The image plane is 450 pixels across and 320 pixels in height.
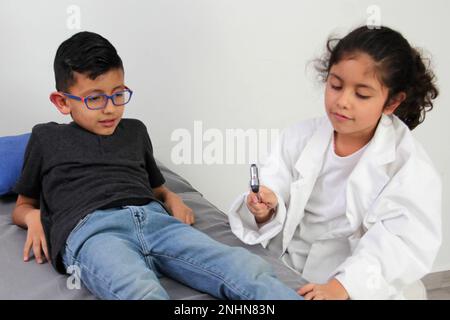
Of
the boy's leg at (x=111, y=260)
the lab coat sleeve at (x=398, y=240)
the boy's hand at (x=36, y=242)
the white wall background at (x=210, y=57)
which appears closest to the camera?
the boy's leg at (x=111, y=260)

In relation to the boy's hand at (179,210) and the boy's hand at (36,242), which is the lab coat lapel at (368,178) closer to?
the boy's hand at (179,210)

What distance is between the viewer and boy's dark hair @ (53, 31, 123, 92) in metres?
1.26

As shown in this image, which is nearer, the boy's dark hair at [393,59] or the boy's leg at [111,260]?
the boy's leg at [111,260]

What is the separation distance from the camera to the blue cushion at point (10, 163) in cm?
152

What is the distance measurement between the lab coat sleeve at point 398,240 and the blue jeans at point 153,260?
0.19 m

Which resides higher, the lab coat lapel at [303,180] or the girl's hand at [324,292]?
the lab coat lapel at [303,180]

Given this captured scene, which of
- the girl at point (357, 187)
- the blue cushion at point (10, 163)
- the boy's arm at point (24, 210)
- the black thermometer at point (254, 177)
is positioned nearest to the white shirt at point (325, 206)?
the girl at point (357, 187)

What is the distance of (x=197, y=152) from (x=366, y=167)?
37.8 inches

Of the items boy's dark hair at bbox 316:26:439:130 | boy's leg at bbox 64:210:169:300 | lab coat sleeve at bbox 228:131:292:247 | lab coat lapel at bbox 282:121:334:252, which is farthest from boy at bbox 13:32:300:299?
boy's dark hair at bbox 316:26:439:130
